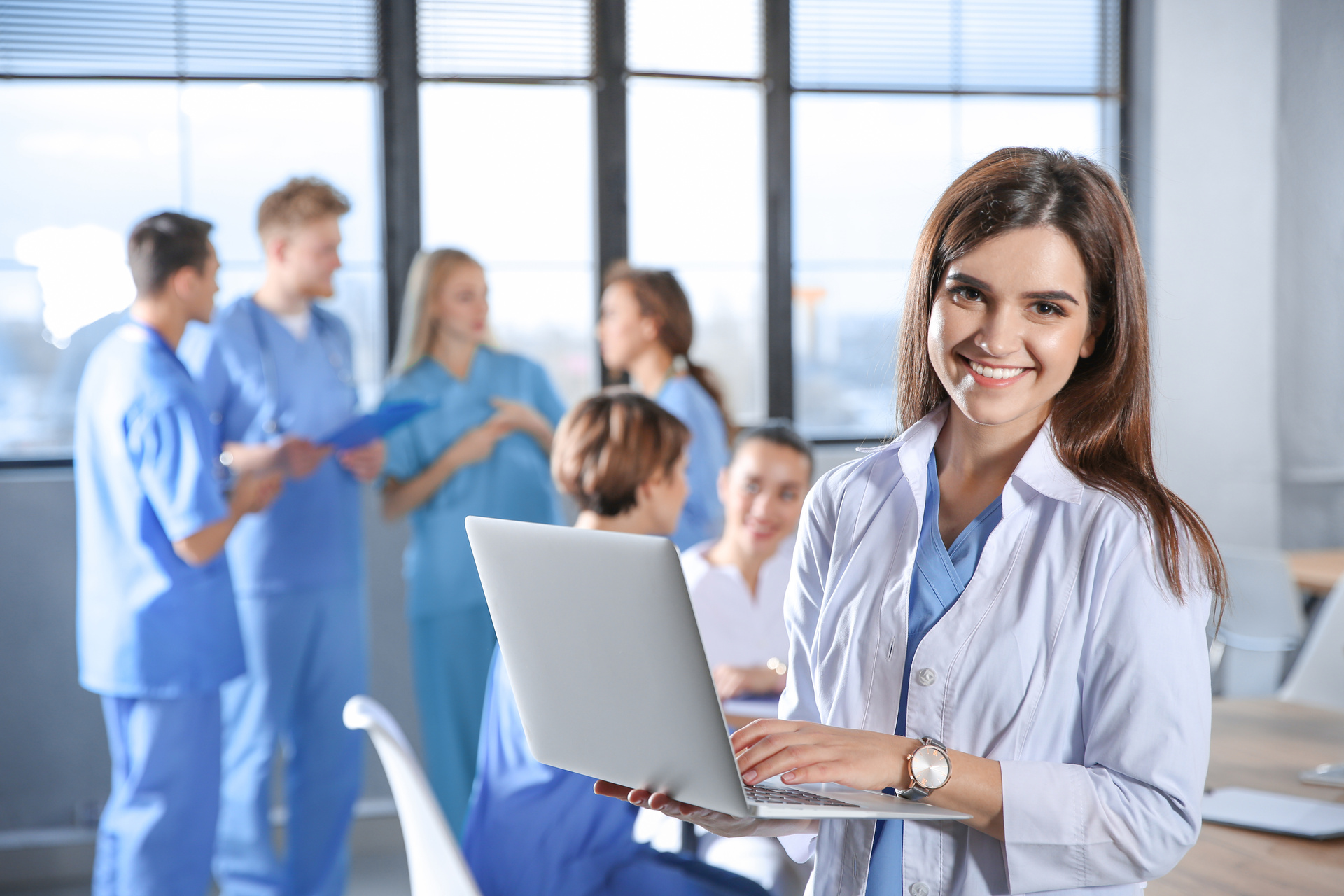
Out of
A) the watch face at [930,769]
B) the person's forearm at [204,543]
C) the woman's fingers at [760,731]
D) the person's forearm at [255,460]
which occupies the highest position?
the person's forearm at [255,460]

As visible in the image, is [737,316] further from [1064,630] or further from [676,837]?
[1064,630]

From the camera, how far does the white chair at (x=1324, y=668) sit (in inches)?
93.5

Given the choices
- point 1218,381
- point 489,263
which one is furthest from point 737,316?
point 1218,381

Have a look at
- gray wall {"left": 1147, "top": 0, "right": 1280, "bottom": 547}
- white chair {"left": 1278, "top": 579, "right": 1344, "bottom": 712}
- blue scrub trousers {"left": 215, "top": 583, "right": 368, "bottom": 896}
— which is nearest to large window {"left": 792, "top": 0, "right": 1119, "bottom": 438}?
gray wall {"left": 1147, "top": 0, "right": 1280, "bottom": 547}

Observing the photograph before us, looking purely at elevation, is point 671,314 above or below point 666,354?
above

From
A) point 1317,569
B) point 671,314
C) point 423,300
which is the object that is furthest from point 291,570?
point 1317,569

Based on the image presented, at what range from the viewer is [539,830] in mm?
1673

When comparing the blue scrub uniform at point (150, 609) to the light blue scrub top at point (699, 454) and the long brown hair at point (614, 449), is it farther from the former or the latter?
the light blue scrub top at point (699, 454)

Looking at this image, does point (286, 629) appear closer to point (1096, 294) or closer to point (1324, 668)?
point (1096, 294)

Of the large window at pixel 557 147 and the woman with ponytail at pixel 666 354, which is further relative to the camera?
the large window at pixel 557 147

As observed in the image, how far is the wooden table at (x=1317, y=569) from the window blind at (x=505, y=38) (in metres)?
2.77

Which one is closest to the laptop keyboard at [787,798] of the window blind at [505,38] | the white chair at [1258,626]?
the white chair at [1258,626]

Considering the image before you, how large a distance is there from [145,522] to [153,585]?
14cm

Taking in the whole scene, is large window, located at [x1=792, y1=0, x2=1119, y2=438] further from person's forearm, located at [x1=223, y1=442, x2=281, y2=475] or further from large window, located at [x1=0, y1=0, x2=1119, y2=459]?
person's forearm, located at [x1=223, y1=442, x2=281, y2=475]
